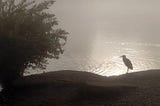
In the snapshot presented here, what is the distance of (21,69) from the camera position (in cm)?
2469

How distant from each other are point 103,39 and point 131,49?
3723 centimetres

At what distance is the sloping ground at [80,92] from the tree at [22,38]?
1.42 metres

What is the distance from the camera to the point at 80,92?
19000 mm

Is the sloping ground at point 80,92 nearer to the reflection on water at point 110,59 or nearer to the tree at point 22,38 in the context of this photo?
the tree at point 22,38

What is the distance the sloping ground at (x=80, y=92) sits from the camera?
59.1 ft

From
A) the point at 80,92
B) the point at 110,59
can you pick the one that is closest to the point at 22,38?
the point at 80,92

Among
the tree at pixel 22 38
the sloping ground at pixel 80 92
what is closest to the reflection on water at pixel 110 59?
the tree at pixel 22 38

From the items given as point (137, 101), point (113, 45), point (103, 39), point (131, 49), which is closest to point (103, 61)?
point (131, 49)

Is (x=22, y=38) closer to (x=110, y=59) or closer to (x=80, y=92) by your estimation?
(x=80, y=92)

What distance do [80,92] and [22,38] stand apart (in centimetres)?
582

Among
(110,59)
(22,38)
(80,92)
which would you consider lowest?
(110,59)

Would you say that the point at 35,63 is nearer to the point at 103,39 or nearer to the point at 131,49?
the point at 131,49

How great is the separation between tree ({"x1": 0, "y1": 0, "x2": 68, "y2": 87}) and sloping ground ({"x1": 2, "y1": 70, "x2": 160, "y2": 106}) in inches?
55.8

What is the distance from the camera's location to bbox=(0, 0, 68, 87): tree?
22739 millimetres
